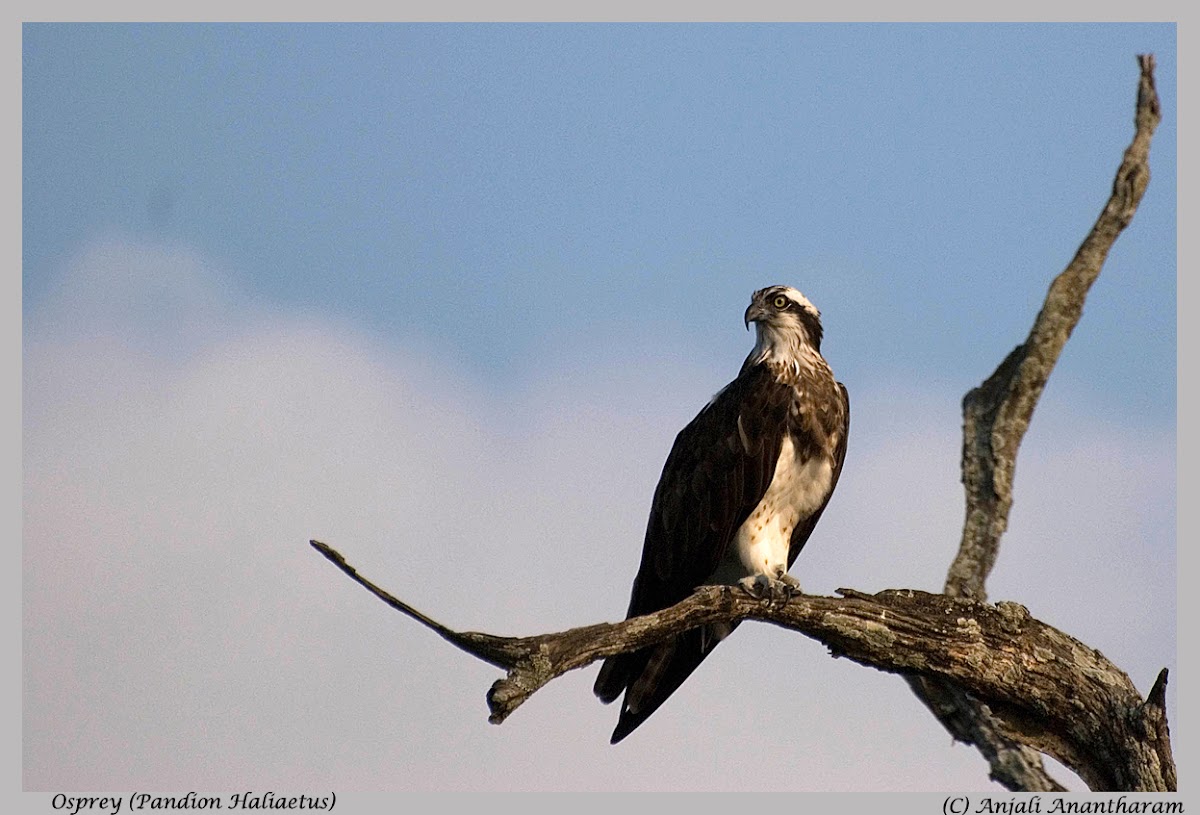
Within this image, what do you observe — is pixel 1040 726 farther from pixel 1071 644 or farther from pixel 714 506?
pixel 714 506

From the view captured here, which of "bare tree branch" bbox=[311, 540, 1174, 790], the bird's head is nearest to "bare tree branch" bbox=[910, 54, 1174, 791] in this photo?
the bird's head

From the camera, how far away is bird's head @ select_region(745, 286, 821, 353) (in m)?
9.15

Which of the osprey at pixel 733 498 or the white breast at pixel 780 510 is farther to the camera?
the white breast at pixel 780 510

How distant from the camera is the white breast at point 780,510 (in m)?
8.62

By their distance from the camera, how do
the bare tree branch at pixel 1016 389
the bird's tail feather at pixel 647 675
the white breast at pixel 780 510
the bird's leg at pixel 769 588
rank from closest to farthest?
the bird's leg at pixel 769 588
the bird's tail feather at pixel 647 675
the white breast at pixel 780 510
the bare tree branch at pixel 1016 389

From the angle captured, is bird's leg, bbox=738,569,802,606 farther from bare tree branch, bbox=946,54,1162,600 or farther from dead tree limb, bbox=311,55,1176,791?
bare tree branch, bbox=946,54,1162,600

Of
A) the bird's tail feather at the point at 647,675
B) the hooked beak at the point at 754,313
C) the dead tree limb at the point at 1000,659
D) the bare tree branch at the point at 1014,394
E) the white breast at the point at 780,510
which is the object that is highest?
the bare tree branch at the point at 1014,394

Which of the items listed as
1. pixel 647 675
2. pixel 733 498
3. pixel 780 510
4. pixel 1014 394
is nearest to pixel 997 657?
pixel 780 510

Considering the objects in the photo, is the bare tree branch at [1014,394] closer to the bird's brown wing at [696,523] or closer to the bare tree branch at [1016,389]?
the bare tree branch at [1016,389]

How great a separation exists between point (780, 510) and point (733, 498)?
0.45 m

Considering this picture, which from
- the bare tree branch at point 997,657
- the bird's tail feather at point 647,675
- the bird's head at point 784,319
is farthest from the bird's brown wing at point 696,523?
the bare tree branch at point 997,657

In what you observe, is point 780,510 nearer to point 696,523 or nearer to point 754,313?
point 696,523

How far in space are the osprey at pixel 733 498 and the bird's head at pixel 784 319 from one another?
107 millimetres

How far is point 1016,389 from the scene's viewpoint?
38.6 feet
